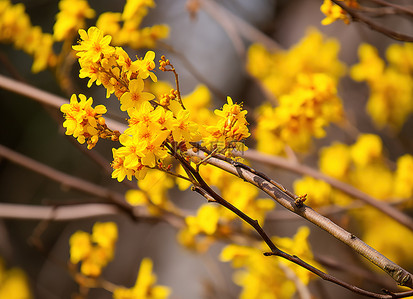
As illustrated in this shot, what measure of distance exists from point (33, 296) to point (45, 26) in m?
1.60

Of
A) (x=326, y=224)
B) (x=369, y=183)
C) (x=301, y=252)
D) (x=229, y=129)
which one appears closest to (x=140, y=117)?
(x=229, y=129)

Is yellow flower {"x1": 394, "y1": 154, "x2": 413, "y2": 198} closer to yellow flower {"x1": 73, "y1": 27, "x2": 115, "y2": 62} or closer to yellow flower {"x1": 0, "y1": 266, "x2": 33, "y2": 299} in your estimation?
yellow flower {"x1": 73, "y1": 27, "x2": 115, "y2": 62}

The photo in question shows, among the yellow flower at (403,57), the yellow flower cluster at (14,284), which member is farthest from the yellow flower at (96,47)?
the yellow flower cluster at (14,284)

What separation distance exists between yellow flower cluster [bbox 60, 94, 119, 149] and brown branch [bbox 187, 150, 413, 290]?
0.18 metres

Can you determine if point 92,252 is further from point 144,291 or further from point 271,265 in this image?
point 271,265

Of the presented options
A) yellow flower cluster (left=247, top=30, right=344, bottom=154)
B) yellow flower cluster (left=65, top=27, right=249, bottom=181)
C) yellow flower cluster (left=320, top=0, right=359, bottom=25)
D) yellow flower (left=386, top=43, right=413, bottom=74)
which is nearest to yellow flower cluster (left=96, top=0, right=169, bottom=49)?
yellow flower cluster (left=247, top=30, right=344, bottom=154)

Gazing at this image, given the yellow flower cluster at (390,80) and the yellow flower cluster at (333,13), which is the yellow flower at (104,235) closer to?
the yellow flower cluster at (333,13)

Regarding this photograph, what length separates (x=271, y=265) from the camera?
4.57 ft

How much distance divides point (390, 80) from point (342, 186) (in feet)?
2.30

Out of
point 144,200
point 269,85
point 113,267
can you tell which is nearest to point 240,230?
point 144,200

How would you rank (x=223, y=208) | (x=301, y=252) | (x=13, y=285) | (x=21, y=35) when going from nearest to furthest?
(x=301, y=252) → (x=223, y=208) → (x=21, y=35) → (x=13, y=285)

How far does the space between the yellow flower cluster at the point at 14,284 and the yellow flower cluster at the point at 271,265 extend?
1.36 meters

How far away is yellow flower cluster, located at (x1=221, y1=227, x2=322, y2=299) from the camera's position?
3.62ft

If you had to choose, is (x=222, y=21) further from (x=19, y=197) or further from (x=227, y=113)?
(x=19, y=197)
